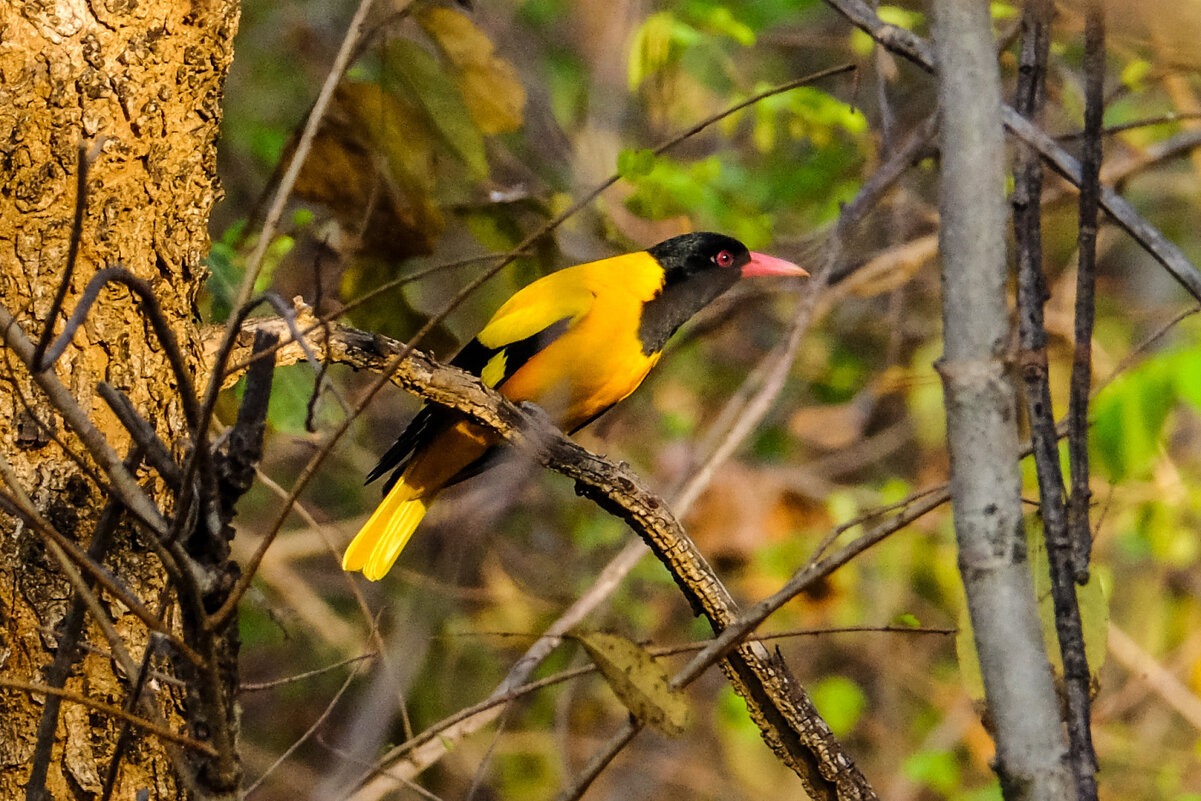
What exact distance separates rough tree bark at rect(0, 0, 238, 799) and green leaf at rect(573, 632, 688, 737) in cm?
73

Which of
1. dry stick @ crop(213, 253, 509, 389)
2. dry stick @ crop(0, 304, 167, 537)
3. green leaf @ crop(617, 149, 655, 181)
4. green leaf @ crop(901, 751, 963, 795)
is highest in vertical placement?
green leaf @ crop(901, 751, 963, 795)

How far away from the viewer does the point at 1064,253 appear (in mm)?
7828

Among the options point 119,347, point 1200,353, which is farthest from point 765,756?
point 119,347

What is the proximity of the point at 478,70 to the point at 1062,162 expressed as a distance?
1467 mm

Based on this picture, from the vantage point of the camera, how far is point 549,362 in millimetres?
3846

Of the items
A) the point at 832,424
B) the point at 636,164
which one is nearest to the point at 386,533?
the point at 636,164

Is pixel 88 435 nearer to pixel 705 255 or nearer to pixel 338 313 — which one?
pixel 338 313

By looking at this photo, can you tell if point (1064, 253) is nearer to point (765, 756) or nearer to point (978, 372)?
point (765, 756)

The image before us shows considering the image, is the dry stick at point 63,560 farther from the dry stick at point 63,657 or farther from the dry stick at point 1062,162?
the dry stick at point 1062,162

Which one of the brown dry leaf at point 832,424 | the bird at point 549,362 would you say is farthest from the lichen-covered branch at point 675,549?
the brown dry leaf at point 832,424

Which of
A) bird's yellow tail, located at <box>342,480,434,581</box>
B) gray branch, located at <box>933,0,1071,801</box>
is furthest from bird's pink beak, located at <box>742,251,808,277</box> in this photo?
gray branch, located at <box>933,0,1071,801</box>

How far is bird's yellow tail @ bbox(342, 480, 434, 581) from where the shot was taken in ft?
12.9

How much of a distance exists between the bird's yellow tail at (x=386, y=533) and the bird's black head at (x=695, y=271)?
942mm

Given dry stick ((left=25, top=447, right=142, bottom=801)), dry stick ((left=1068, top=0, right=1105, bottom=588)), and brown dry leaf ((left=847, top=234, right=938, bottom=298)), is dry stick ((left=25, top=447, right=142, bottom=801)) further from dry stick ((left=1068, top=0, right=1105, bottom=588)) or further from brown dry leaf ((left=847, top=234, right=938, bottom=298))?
brown dry leaf ((left=847, top=234, right=938, bottom=298))
